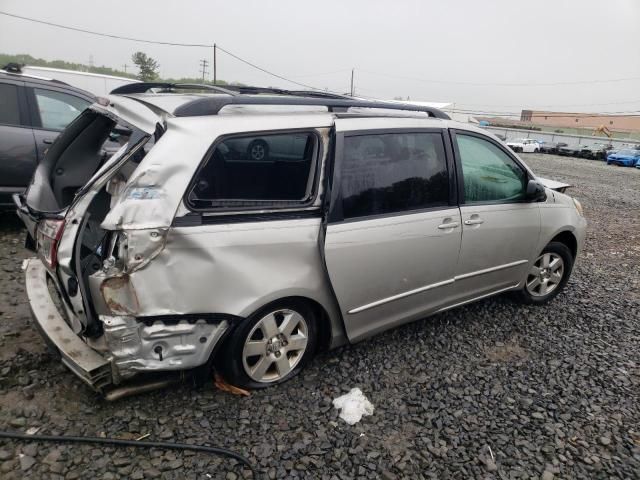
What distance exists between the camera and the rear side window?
2303 millimetres

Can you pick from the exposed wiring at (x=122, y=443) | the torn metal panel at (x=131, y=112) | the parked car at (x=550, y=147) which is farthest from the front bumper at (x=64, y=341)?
the parked car at (x=550, y=147)

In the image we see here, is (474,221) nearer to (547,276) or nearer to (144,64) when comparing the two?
(547,276)

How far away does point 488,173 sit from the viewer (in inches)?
139

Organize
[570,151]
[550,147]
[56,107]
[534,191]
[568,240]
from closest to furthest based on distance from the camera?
[534,191] → [568,240] → [56,107] → [570,151] → [550,147]

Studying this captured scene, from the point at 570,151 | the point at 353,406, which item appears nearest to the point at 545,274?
the point at 353,406

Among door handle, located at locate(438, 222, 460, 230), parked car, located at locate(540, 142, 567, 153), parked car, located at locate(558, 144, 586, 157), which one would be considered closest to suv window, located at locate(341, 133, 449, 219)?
door handle, located at locate(438, 222, 460, 230)

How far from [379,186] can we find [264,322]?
1.12 meters

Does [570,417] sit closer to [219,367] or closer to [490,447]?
[490,447]

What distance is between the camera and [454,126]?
3301mm

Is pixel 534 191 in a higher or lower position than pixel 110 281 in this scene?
higher

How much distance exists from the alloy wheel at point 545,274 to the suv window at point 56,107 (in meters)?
5.27

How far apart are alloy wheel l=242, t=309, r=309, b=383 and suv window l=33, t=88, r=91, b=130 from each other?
159 inches

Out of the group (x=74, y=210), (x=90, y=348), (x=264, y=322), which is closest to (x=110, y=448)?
(x=90, y=348)

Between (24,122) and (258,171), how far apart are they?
368 cm
